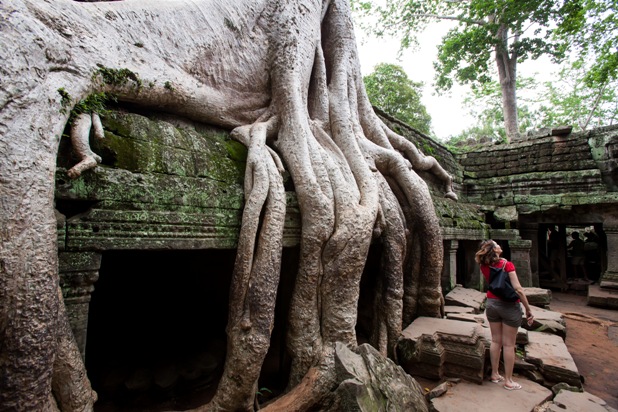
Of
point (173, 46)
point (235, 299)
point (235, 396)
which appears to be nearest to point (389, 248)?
point (235, 299)

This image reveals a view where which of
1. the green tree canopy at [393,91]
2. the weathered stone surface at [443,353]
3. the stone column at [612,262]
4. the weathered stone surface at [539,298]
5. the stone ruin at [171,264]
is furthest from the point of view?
the green tree canopy at [393,91]

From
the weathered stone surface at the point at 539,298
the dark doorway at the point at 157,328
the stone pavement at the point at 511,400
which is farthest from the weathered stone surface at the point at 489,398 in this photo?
the weathered stone surface at the point at 539,298

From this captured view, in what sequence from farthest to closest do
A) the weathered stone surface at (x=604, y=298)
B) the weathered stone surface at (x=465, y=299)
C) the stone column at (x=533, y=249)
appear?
the stone column at (x=533, y=249) → the weathered stone surface at (x=604, y=298) → the weathered stone surface at (x=465, y=299)

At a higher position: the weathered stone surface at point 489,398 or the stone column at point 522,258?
the stone column at point 522,258

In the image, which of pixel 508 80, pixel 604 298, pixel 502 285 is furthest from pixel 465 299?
pixel 508 80

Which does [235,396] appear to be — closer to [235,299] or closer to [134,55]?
[235,299]

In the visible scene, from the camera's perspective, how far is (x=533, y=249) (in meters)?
7.22

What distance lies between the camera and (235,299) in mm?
2141

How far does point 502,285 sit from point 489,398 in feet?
2.85

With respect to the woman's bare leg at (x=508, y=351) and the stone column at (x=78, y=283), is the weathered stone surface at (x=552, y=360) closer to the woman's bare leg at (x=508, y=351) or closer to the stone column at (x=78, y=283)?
the woman's bare leg at (x=508, y=351)

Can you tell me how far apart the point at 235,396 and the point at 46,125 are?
181cm

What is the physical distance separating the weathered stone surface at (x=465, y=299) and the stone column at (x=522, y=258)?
1.83 metres

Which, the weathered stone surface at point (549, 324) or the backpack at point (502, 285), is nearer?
the backpack at point (502, 285)

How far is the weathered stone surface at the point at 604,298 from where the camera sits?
5.83m
